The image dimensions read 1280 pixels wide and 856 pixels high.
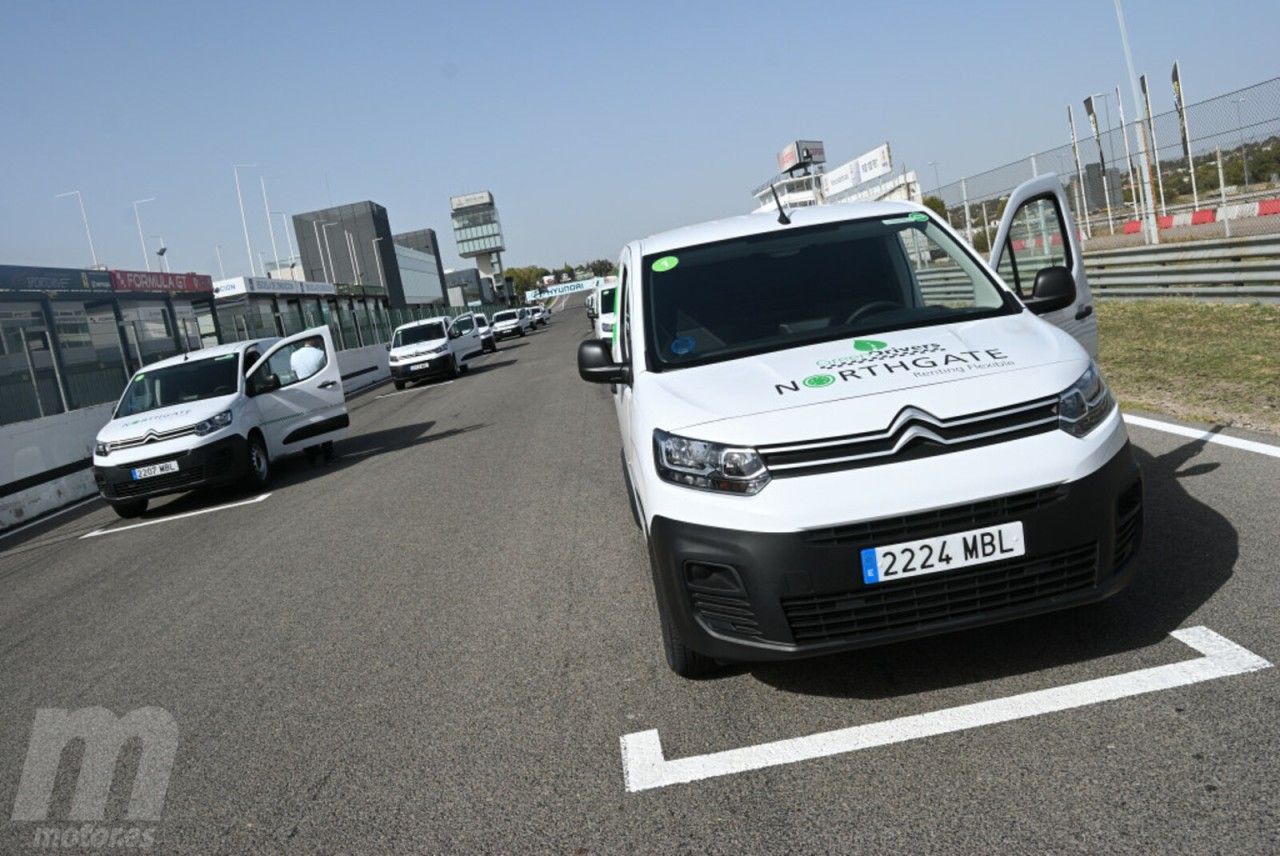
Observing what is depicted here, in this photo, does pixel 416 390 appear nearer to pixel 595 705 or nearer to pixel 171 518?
pixel 171 518

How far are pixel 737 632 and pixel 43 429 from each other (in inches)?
601

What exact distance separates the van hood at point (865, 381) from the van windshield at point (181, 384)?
9.33 metres

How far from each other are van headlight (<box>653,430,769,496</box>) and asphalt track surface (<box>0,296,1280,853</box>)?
82 centimetres

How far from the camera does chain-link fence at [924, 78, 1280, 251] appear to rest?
1438 cm

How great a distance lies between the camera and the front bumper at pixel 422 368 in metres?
27.1

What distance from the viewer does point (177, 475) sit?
11.2 m

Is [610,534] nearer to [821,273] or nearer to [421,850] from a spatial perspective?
[821,273]

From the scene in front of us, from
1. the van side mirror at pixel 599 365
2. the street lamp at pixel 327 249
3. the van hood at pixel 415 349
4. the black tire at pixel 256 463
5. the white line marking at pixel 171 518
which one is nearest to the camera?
the van side mirror at pixel 599 365

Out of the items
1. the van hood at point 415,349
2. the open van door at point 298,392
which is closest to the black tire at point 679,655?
the open van door at point 298,392

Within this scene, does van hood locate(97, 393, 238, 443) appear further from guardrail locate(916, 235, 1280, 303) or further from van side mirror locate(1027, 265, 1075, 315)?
guardrail locate(916, 235, 1280, 303)

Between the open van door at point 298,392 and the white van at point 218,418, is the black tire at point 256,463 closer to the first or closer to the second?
the white van at point 218,418

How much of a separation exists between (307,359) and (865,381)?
35.2 ft

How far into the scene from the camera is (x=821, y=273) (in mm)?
5047

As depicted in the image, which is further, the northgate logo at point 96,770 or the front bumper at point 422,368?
the front bumper at point 422,368
